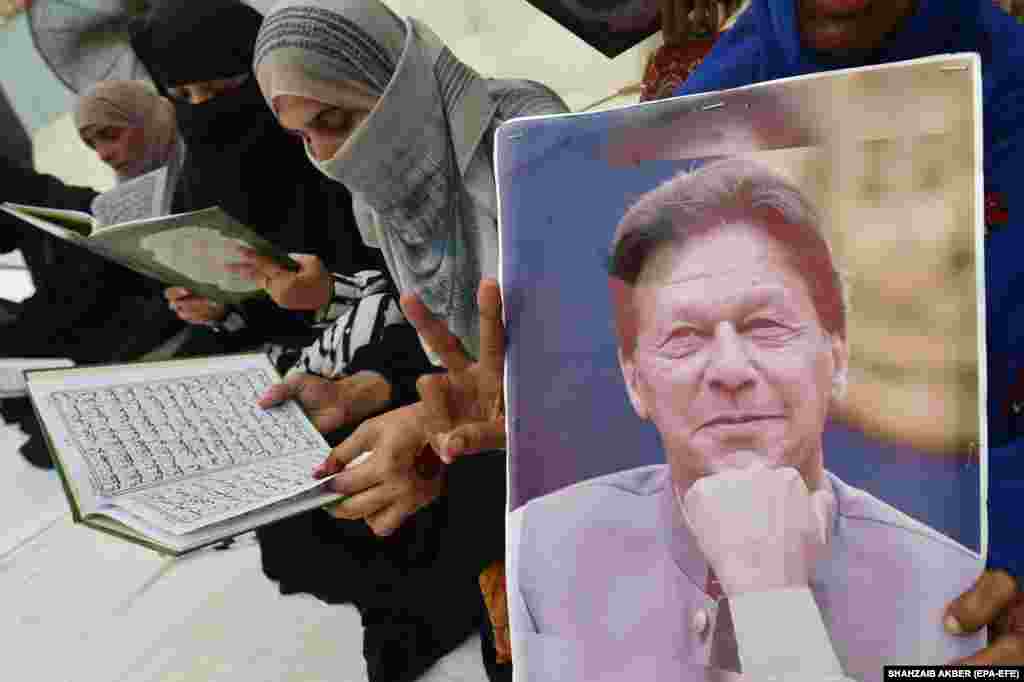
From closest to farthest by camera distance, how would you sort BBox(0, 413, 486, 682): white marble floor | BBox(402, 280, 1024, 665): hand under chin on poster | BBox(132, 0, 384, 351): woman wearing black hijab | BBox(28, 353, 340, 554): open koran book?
BBox(402, 280, 1024, 665): hand under chin on poster < BBox(28, 353, 340, 554): open koran book < BBox(132, 0, 384, 351): woman wearing black hijab < BBox(0, 413, 486, 682): white marble floor

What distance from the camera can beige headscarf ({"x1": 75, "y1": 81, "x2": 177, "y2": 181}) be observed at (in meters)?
0.98

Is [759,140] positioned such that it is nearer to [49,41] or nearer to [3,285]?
[49,41]

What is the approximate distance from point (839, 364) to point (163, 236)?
0.82m

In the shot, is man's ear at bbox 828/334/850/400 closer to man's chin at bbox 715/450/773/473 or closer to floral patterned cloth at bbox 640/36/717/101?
man's chin at bbox 715/450/773/473

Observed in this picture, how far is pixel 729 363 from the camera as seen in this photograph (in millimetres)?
486

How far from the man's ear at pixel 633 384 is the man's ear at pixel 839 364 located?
0.13 metres

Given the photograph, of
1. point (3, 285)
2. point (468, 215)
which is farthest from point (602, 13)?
point (3, 285)

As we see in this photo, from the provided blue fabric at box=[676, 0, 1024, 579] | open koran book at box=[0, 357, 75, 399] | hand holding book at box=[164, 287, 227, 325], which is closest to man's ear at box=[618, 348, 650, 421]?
blue fabric at box=[676, 0, 1024, 579]

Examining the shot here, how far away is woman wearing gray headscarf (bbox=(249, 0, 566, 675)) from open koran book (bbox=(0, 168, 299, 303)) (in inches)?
7.0

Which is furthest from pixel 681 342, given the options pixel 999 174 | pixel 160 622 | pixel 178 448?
pixel 160 622

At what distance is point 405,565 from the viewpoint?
0.89 metres

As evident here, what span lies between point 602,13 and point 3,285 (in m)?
1.26

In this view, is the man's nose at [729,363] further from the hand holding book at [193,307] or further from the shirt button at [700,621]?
the hand holding book at [193,307]

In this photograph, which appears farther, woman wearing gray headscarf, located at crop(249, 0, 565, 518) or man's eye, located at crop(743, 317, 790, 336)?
woman wearing gray headscarf, located at crop(249, 0, 565, 518)
